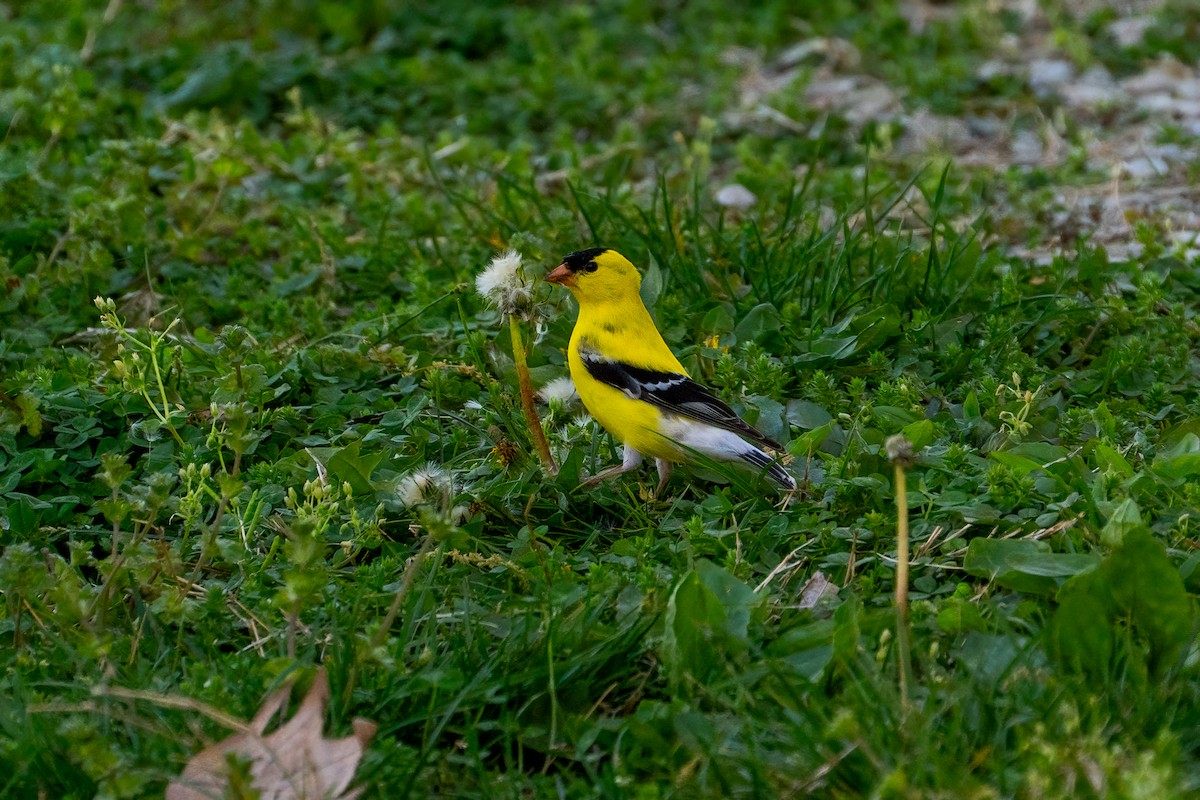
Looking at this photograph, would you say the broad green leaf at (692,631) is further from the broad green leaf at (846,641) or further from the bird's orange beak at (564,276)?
the bird's orange beak at (564,276)

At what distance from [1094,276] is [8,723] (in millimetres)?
3660

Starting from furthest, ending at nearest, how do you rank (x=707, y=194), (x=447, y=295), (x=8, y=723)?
(x=707, y=194), (x=447, y=295), (x=8, y=723)

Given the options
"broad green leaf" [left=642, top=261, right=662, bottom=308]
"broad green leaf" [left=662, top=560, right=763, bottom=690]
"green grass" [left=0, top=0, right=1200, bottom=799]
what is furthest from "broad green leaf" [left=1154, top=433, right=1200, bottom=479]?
"broad green leaf" [left=642, top=261, right=662, bottom=308]

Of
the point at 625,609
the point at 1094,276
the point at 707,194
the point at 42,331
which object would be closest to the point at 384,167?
the point at 707,194

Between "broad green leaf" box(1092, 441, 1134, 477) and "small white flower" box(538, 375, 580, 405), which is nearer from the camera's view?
"broad green leaf" box(1092, 441, 1134, 477)

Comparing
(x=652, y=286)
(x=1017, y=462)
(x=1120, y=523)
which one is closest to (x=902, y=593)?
(x=1120, y=523)

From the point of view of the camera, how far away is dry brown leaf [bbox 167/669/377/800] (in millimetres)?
2523

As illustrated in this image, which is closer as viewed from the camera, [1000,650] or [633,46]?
[1000,650]

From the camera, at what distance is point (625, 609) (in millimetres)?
3074

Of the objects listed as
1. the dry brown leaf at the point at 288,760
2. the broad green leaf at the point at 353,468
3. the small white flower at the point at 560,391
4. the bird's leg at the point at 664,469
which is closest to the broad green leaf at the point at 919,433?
the bird's leg at the point at 664,469

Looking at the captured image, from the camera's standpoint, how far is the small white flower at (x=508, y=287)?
12.2 ft

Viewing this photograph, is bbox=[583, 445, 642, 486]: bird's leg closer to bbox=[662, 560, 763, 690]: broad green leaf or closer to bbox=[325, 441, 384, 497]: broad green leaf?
bbox=[325, 441, 384, 497]: broad green leaf

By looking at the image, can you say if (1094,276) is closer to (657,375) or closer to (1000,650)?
(657,375)

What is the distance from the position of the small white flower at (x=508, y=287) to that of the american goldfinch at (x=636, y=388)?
14.3 inches
